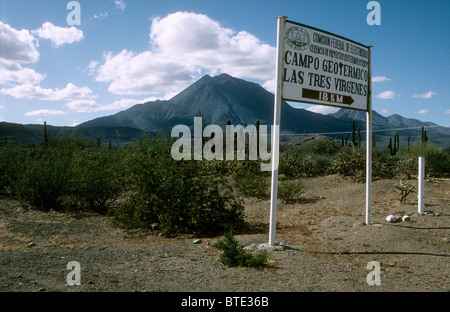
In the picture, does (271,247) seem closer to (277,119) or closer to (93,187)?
(277,119)

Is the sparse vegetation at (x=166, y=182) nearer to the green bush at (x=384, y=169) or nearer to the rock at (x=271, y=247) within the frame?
the green bush at (x=384, y=169)

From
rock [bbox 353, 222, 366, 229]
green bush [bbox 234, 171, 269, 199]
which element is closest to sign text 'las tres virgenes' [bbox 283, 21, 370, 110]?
rock [bbox 353, 222, 366, 229]

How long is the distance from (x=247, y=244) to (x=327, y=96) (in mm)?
2729

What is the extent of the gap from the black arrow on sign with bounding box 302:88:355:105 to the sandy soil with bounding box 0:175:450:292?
2282 millimetres

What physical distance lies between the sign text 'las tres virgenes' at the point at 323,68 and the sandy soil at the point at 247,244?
233 cm

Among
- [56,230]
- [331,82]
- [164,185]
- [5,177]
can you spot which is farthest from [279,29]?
[5,177]

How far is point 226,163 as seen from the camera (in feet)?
56.8

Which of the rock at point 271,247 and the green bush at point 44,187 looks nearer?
the rock at point 271,247

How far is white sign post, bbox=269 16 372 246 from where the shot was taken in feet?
18.3

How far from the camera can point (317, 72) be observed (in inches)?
239

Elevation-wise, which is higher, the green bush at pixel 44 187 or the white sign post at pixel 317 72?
the white sign post at pixel 317 72

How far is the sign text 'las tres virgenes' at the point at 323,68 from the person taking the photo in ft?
18.8

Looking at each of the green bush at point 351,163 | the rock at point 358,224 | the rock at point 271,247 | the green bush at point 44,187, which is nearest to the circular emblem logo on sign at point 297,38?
the rock at point 271,247
